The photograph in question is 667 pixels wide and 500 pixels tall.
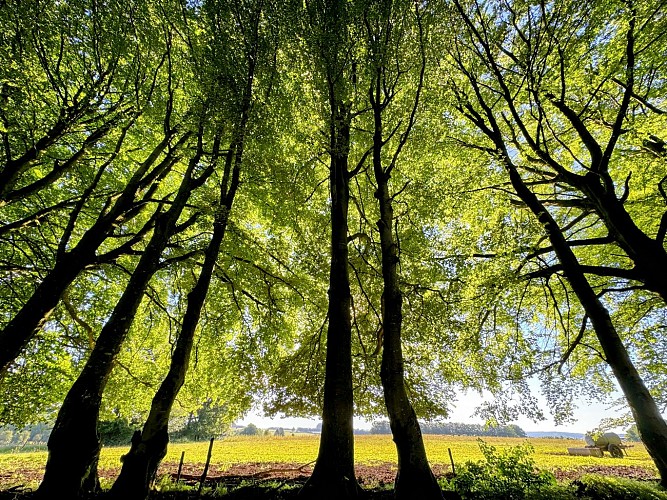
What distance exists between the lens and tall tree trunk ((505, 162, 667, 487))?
5.48 m

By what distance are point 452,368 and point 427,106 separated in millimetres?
8260

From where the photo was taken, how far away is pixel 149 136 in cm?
1103

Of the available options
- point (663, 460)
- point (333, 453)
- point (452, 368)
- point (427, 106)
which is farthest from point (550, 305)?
point (333, 453)

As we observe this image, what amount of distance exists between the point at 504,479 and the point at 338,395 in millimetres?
3675

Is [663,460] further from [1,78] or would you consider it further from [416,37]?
[1,78]

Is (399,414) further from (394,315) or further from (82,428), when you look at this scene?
(82,428)

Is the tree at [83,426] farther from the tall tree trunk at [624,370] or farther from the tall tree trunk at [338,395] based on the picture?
the tall tree trunk at [624,370]

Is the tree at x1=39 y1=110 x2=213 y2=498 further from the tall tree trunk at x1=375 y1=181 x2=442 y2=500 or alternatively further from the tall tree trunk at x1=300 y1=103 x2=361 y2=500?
the tall tree trunk at x1=375 y1=181 x2=442 y2=500

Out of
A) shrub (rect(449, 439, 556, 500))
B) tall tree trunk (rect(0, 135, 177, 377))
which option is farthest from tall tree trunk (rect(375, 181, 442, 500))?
tall tree trunk (rect(0, 135, 177, 377))

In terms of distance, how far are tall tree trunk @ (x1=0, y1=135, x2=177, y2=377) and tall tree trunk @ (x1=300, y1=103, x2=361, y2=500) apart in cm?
578

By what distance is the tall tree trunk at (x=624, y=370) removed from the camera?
18.0 ft

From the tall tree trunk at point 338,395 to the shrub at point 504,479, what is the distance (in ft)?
8.79

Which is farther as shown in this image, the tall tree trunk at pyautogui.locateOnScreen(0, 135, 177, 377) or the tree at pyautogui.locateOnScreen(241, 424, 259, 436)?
the tree at pyautogui.locateOnScreen(241, 424, 259, 436)

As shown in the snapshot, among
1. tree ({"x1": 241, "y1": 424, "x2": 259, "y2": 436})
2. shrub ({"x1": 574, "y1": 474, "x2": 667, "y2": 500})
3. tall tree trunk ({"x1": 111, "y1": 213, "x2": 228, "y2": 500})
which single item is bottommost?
shrub ({"x1": 574, "y1": 474, "x2": 667, "y2": 500})
